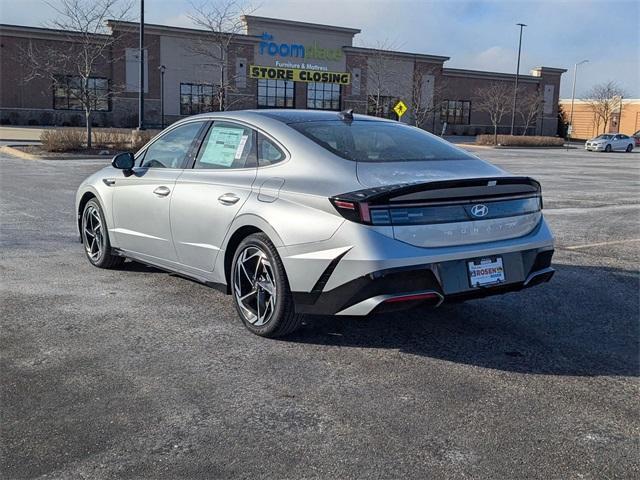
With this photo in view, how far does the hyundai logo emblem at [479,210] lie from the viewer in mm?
4359

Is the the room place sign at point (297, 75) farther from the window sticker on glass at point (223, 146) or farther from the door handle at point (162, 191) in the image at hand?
the window sticker on glass at point (223, 146)

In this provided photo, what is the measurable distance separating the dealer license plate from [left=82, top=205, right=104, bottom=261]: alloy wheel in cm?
382

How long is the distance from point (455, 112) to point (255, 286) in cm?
6404

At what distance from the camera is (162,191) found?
5.59 meters

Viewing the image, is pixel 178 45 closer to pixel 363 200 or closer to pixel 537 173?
pixel 537 173

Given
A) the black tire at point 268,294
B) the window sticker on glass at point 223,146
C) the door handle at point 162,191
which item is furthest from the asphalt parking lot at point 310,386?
the window sticker on glass at point 223,146

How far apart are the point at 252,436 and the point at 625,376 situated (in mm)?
2426

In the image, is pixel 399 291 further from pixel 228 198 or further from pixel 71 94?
pixel 71 94

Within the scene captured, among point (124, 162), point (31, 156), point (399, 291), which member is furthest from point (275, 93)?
point (399, 291)

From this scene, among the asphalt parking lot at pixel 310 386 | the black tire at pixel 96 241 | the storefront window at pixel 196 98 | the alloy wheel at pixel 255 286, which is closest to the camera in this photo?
the asphalt parking lot at pixel 310 386

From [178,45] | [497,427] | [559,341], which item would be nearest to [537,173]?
[559,341]

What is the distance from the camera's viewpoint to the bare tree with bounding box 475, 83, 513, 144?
2515 inches

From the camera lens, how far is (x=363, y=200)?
4.04m

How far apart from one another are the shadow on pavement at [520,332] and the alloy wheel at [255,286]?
30 centimetres
